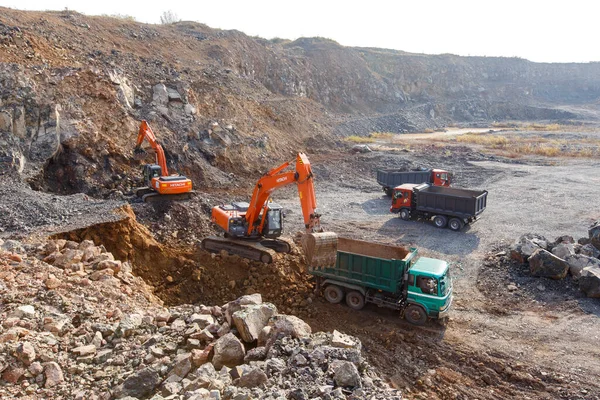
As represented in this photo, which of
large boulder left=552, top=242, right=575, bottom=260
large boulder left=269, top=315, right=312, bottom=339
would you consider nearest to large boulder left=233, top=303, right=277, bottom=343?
large boulder left=269, top=315, right=312, bottom=339

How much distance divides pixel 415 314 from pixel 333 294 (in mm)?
2256

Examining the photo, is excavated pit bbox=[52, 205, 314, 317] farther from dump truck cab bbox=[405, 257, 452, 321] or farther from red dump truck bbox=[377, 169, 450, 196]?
red dump truck bbox=[377, 169, 450, 196]

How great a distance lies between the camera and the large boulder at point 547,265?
13.5 meters

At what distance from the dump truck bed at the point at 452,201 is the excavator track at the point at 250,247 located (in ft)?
26.5

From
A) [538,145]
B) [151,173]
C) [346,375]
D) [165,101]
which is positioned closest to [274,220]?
[151,173]

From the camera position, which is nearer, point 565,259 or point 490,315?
point 490,315

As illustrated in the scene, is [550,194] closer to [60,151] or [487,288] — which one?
[487,288]

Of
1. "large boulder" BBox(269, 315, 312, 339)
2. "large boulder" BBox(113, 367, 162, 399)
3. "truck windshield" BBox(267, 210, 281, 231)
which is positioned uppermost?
"truck windshield" BBox(267, 210, 281, 231)

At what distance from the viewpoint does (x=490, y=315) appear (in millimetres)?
12219

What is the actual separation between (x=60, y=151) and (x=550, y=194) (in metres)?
24.7

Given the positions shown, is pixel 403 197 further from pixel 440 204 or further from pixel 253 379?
pixel 253 379

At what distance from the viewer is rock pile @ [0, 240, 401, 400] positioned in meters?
6.58

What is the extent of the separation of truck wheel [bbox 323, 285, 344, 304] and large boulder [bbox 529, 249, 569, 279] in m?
6.34

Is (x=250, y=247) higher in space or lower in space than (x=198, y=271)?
higher
